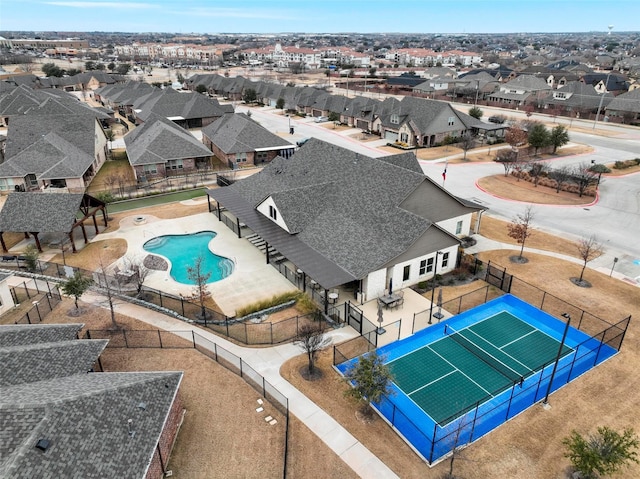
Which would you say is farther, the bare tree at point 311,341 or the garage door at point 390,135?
the garage door at point 390,135

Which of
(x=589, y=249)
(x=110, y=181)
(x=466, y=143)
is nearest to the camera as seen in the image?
(x=589, y=249)

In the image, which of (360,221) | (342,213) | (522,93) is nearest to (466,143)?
(342,213)

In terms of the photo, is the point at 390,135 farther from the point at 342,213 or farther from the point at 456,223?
the point at 342,213

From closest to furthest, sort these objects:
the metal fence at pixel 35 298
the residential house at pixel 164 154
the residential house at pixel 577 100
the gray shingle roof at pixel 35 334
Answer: the gray shingle roof at pixel 35 334 → the metal fence at pixel 35 298 → the residential house at pixel 164 154 → the residential house at pixel 577 100

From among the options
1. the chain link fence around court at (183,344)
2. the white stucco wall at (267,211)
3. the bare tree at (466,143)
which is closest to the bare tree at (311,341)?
the chain link fence around court at (183,344)

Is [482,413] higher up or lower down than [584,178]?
lower down

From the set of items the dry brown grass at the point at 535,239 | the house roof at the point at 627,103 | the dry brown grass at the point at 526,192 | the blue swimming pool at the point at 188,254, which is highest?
A: the house roof at the point at 627,103

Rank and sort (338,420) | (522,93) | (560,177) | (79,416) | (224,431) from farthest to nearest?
(522,93) < (560,177) < (338,420) < (224,431) < (79,416)

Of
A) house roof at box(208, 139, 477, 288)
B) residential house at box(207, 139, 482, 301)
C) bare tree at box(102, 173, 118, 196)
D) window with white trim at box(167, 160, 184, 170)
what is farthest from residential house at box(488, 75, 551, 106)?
bare tree at box(102, 173, 118, 196)

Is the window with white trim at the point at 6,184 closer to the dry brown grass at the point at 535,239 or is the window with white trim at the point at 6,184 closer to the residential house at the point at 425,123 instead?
the dry brown grass at the point at 535,239
